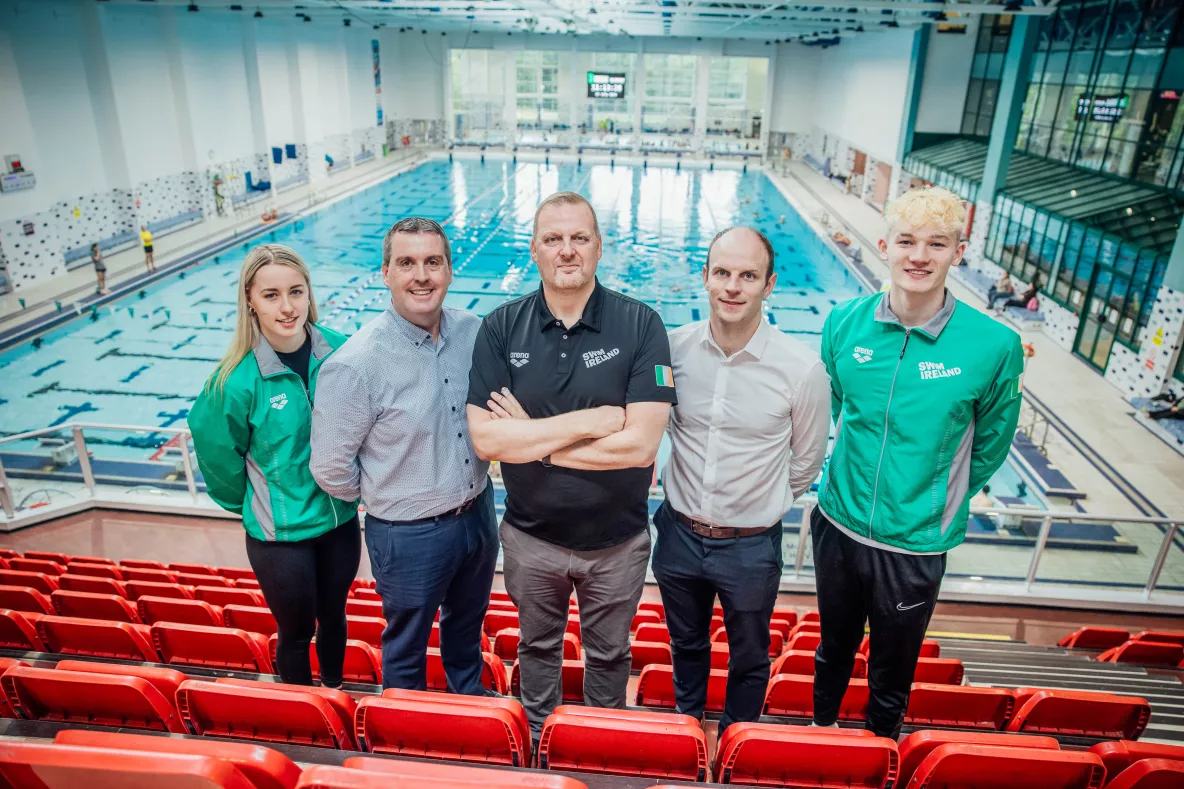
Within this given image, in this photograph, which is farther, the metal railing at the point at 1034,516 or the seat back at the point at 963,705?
the metal railing at the point at 1034,516

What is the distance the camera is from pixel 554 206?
2068 mm

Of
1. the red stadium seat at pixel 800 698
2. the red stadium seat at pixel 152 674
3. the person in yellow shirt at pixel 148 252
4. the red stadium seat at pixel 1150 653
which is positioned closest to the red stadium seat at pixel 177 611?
the red stadium seat at pixel 152 674

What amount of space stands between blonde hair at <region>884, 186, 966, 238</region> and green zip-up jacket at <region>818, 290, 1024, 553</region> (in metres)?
0.25

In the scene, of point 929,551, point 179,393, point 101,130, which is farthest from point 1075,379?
point 101,130

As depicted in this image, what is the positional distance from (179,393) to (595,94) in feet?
79.1

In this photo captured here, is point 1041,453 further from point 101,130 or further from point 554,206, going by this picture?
point 101,130

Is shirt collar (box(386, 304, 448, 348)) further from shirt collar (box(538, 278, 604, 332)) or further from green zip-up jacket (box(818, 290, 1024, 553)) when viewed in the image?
green zip-up jacket (box(818, 290, 1024, 553))

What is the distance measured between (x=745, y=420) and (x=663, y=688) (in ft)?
4.11

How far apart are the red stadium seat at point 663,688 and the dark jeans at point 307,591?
1181 mm

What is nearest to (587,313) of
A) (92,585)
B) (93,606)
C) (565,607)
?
(565,607)

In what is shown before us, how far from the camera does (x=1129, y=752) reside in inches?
66.5

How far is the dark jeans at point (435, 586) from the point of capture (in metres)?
2.28

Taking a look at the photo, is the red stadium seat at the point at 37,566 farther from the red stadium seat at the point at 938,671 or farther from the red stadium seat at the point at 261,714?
the red stadium seat at the point at 938,671

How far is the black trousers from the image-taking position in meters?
2.26
